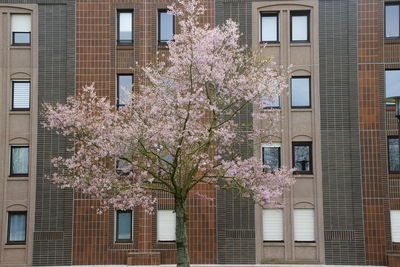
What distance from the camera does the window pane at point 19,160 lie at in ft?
88.0

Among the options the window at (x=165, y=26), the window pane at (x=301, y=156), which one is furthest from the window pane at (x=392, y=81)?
the window at (x=165, y=26)

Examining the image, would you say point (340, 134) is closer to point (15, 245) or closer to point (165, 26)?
point (165, 26)

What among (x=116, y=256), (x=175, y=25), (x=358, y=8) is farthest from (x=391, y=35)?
(x=116, y=256)

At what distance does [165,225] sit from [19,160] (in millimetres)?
7254

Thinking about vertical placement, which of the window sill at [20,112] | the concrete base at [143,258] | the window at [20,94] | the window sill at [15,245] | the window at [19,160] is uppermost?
the window at [20,94]

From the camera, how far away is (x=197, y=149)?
19.0 metres

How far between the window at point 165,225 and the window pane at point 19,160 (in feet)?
21.1

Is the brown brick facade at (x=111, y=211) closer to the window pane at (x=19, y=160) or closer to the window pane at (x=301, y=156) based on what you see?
the window pane at (x=19, y=160)

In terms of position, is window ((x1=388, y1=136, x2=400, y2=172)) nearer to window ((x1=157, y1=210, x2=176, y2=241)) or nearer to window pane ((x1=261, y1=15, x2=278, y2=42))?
window pane ((x1=261, y1=15, x2=278, y2=42))

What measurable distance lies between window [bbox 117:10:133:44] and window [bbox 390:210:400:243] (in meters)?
14.2

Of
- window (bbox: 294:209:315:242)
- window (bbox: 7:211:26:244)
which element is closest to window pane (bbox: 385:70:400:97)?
window (bbox: 294:209:315:242)

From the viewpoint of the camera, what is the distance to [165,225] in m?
26.5

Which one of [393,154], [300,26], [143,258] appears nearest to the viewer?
[143,258]

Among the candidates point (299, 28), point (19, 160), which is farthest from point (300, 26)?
point (19, 160)
